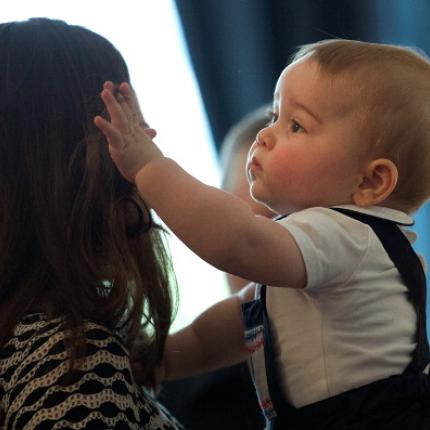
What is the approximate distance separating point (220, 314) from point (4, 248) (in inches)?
13.1

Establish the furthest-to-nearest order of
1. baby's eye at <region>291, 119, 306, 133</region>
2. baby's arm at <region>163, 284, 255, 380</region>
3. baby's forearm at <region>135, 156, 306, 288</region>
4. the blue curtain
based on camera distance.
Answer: the blue curtain < baby's arm at <region>163, 284, 255, 380</region> < baby's eye at <region>291, 119, 306, 133</region> < baby's forearm at <region>135, 156, 306, 288</region>

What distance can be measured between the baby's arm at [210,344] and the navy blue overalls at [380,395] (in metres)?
0.18

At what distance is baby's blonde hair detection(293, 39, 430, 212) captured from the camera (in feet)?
2.57

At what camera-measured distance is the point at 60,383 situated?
74 cm

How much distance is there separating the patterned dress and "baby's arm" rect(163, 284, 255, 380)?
8.4 inches

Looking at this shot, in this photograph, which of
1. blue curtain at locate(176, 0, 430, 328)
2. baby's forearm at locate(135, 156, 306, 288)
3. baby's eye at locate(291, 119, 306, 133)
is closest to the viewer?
baby's forearm at locate(135, 156, 306, 288)

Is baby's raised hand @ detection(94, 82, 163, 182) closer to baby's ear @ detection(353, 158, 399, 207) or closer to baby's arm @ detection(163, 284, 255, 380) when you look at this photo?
baby's ear @ detection(353, 158, 399, 207)

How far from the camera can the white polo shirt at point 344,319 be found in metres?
0.74

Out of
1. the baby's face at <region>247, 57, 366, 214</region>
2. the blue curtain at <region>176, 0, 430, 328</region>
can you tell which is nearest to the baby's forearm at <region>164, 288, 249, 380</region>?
the baby's face at <region>247, 57, 366, 214</region>

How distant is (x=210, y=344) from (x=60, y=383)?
0.33 m

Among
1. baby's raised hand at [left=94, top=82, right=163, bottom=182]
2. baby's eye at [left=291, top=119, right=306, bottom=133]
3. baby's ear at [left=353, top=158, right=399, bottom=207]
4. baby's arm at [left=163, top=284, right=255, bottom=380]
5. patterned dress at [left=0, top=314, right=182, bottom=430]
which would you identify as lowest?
baby's arm at [left=163, top=284, right=255, bottom=380]

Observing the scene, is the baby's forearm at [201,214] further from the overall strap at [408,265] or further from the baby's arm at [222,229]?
the overall strap at [408,265]

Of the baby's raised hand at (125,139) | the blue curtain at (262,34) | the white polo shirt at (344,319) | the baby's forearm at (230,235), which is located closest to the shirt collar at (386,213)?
the white polo shirt at (344,319)

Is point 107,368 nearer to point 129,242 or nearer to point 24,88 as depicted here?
point 129,242
